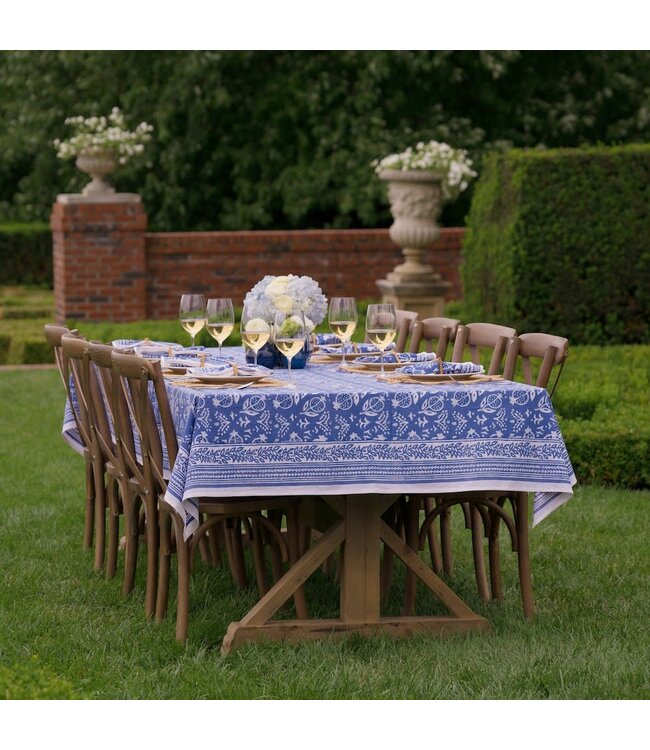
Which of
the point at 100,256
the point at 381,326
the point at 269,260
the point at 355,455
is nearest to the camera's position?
the point at 355,455

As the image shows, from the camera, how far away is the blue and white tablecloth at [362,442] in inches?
198

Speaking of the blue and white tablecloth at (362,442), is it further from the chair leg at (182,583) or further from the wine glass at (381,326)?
the wine glass at (381,326)

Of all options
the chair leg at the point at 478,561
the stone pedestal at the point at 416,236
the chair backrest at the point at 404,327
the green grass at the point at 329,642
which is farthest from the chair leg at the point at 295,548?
the stone pedestal at the point at 416,236

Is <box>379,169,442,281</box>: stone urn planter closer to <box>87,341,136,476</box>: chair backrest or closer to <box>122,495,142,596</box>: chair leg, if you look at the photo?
<box>87,341,136,476</box>: chair backrest

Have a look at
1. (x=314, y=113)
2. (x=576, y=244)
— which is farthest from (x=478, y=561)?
(x=314, y=113)

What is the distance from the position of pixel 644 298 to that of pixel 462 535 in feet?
18.6

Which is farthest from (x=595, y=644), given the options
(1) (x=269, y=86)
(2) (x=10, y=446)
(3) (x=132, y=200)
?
(1) (x=269, y=86)

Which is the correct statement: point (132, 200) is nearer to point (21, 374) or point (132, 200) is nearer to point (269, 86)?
point (21, 374)

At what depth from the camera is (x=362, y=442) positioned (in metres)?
5.12

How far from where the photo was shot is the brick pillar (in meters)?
15.2

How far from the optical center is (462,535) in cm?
749

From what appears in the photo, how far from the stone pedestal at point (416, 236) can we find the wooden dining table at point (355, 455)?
9.95m

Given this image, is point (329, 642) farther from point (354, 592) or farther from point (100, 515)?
point (100, 515)

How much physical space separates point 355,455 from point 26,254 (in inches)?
701
